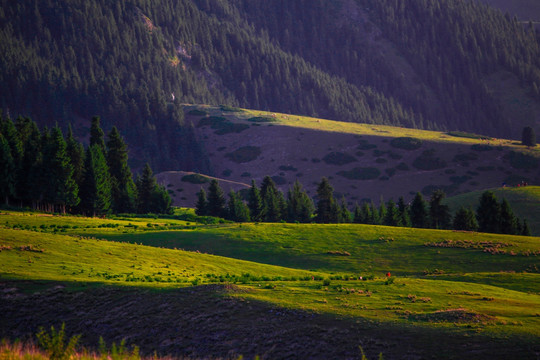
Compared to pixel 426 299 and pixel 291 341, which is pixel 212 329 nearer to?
pixel 291 341

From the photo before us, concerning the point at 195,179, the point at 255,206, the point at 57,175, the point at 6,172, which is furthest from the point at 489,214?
the point at 195,179

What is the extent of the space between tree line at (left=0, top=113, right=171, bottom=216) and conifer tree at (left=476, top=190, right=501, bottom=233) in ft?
206

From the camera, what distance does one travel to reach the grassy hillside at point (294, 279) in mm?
31141

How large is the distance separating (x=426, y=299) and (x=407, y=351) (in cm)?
955

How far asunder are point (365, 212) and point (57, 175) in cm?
5785

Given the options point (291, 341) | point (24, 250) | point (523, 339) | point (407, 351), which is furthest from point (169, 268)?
point (523, 339)

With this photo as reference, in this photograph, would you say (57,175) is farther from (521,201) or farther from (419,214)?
(521,201)

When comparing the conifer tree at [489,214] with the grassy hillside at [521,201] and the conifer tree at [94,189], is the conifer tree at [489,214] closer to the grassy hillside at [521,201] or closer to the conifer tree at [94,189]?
the grassy hillside at [521,201]

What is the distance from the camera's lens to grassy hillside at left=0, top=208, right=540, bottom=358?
31.1m

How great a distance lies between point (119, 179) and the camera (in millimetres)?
114688

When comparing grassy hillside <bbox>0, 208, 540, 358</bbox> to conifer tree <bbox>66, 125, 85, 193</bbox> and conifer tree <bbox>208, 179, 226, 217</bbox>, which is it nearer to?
conifer tree <bbox>66, 125, 85, 193</bbox>

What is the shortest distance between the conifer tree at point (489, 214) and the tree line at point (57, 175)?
62.8m

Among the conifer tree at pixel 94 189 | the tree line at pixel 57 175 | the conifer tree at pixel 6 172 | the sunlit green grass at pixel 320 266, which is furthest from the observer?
the conifer tree at pixel 94 189

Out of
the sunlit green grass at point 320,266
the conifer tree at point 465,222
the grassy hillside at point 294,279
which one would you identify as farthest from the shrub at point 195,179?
the grassy hillside at point 294,279
